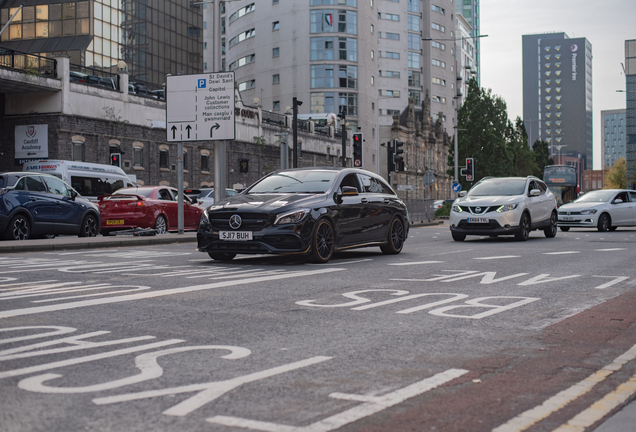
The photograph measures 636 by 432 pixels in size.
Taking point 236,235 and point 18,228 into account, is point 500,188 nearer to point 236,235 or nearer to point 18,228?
point 236,235

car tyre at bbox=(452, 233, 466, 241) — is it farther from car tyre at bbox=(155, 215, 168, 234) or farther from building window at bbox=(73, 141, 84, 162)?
building window at bbox=(73, 141, 84, 162)

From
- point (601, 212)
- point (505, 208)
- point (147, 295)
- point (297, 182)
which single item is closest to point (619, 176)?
point (601, 212)

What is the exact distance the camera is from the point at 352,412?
11.4 feet

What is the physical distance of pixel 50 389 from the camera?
3865mm

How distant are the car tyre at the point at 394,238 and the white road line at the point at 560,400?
9555 millimetres

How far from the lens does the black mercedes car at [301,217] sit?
11414 millimetres

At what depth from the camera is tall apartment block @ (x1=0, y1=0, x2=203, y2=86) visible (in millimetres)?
57812

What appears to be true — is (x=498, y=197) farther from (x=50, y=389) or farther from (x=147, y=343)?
(x=50, y=389)

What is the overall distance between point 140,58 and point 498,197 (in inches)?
2048

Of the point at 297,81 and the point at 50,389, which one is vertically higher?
the point at 297,81

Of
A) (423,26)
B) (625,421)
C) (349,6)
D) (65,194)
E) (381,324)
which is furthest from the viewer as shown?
(423,26)

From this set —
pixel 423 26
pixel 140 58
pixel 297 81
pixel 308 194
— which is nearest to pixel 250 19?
pixel 297 81

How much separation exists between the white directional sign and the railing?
17.3m

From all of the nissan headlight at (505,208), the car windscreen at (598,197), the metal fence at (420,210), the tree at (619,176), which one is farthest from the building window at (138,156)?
the tree at (619,176)
